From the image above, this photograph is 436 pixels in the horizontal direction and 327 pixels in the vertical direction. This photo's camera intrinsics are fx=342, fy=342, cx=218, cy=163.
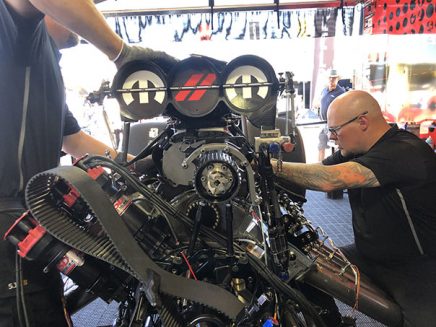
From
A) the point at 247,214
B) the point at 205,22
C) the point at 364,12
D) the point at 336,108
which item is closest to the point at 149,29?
the point at 205,22

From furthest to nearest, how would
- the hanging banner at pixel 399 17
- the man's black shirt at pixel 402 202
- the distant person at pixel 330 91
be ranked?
the distant person at pixel 330 91 < the hanging banner at pixel 399 17 < the man's black shirt at pixel 402 202

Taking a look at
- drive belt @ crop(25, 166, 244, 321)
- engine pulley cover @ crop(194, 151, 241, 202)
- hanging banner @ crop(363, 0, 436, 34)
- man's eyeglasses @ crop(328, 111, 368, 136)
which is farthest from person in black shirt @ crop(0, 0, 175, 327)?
hanging banner @ crop(363, 0, 436, 34)

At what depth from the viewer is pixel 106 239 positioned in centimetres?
78

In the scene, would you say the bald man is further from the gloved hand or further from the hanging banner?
the hanging banner

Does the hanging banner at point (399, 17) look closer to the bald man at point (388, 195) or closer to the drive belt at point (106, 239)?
the bald man at point (388, 195)

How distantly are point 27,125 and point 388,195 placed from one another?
1445mm

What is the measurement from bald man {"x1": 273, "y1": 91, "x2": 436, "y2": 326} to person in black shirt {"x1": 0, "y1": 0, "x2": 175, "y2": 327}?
86 cm

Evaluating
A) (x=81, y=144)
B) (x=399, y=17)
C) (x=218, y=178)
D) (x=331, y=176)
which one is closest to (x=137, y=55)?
(x=218, y=178)

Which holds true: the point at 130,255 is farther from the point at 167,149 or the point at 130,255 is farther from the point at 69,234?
the point at 167,149

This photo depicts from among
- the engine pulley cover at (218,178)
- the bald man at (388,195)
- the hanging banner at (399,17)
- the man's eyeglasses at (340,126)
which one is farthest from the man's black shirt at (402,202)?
the hanging banner at (399,17)

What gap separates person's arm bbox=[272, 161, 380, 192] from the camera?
131 centimetres

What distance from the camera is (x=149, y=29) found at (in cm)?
427

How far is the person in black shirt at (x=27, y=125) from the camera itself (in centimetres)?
87

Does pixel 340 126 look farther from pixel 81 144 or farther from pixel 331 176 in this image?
pixel 81 144
